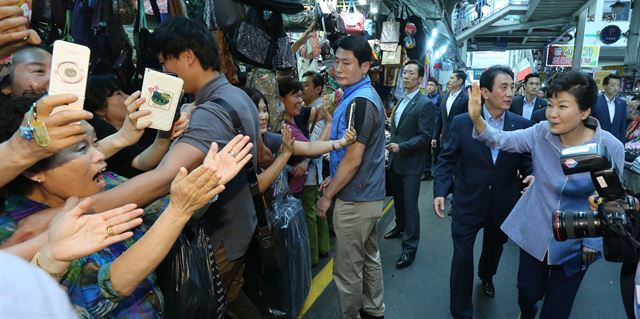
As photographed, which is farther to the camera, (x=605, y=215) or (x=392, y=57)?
(x=392, y=57)

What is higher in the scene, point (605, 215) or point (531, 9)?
Answer: point (531, 9)

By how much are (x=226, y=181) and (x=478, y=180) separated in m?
2.12

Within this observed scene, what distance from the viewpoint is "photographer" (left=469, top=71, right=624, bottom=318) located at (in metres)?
2.13

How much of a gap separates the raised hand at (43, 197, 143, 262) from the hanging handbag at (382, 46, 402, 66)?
556cm

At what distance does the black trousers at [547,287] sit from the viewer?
2.27 metres

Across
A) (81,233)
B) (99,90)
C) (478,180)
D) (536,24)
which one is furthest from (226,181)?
(536,24)

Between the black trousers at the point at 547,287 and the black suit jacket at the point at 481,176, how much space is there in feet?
1.45

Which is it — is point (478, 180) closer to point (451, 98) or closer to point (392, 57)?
point (392, 57)

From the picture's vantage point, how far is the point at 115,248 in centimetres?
136

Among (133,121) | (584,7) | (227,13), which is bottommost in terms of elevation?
(133,121)

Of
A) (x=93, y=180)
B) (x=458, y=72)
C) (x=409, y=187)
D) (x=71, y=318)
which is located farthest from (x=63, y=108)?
(x=458, y=72)

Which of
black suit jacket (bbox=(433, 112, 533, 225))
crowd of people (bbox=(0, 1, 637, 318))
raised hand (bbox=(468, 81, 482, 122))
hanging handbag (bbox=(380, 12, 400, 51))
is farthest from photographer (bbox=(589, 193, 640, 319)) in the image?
hanging handbag (bbox=(380, 12, 400, 51))

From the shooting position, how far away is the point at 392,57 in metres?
6.05

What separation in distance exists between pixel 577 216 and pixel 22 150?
7.36 feet
